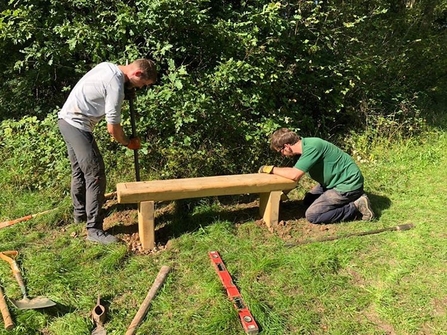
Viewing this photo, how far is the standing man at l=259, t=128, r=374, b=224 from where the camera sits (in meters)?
4.36

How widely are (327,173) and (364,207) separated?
0.61 m

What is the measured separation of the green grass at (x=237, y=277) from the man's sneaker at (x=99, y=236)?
0.09m

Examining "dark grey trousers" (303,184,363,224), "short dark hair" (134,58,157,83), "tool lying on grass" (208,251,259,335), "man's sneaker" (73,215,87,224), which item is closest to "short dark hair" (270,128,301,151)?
"dark grey trousers" (303,184,363,224)

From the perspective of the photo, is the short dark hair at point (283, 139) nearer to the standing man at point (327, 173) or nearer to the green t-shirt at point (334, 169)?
the standing man at point (327, 173)

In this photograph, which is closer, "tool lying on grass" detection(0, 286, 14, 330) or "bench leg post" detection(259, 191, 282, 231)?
"tool lying on grass" detection(0, 286, 14, 330)

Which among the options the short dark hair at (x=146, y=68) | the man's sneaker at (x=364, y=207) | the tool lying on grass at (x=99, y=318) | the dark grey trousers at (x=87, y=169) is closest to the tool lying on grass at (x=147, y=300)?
the tool lying on grass at (x=99, y=318)

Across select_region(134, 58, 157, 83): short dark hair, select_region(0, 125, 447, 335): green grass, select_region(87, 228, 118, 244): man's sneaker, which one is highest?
select_region(134, 58, 157, 83): short dark hair

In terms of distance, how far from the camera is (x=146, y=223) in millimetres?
4004

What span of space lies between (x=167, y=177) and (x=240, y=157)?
1.14 m

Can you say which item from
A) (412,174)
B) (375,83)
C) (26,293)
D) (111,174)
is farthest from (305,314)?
(375,83)

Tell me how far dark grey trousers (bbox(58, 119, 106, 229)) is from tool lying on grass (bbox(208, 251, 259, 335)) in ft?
4.12

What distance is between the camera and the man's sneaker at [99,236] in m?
4.10

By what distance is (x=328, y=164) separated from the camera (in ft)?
14.9

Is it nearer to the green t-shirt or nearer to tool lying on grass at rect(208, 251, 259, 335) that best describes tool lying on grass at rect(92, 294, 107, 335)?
tool lying on grass at rect(208, 251, 259, 335)
